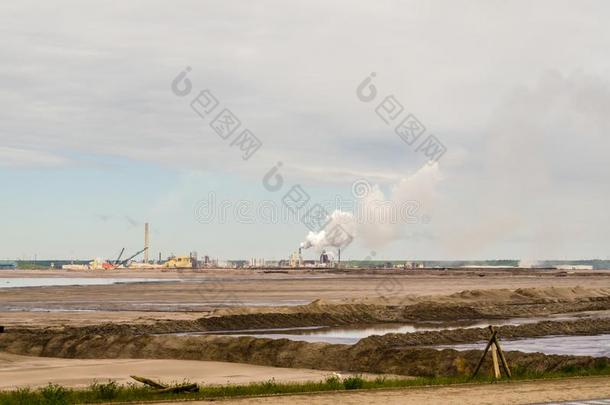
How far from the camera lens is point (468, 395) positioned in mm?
26828

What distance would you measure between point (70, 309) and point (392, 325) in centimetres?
3255

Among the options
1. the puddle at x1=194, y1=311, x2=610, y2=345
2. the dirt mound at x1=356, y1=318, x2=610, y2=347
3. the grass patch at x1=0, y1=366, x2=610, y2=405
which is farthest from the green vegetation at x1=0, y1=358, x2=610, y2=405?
the puddle at x1=194, y1=311, x2=610, y2=345

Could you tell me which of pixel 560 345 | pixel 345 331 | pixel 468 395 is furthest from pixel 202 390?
pixel 345 331

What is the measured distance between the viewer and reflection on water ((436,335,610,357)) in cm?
4479

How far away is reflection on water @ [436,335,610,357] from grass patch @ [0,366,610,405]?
501 inches

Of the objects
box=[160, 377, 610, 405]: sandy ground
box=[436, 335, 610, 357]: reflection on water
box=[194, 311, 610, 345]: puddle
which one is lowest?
box=[436, 335, 610, 357]: reflection on water

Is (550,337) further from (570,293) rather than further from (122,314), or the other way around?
(570,293)

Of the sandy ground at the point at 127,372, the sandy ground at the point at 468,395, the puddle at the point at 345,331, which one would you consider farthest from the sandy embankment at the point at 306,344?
the sandy ground at the point at 468,395

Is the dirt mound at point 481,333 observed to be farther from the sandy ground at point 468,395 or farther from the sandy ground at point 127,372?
the sandy ground at point 468,395

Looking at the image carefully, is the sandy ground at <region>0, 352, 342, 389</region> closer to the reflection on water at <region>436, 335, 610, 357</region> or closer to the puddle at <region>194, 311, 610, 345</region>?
the puddle at <region>194, 311, 610, 345</region>

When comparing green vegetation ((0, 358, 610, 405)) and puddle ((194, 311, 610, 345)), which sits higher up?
puddle ((194, 311, 610, 345))

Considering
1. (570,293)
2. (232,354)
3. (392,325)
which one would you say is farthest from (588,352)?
(570,293)

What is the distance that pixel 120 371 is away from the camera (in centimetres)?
3722

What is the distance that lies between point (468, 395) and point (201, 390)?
801 centimetres
